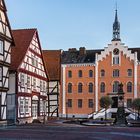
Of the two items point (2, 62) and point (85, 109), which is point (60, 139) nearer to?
point (2, 62)

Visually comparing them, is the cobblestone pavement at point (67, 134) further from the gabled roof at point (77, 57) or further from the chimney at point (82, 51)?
the chimney at point (82, 51)

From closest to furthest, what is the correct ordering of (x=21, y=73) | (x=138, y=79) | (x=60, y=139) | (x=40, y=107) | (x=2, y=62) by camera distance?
(x=60, y=139), (x=2, y=62), (x=21, y=73), (x=40, y=107), (x=138, y=79)

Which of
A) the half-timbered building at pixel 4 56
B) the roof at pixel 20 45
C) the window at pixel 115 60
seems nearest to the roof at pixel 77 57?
the window at pixel 115 60

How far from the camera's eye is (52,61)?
68.4 meters

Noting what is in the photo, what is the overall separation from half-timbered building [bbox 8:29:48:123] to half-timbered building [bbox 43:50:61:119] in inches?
253

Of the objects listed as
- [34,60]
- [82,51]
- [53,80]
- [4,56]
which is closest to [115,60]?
[82,51]

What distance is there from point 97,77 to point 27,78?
24264mm

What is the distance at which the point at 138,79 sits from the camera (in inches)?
2625

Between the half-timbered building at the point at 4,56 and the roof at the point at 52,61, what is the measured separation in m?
24.2

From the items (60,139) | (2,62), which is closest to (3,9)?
(2,62)

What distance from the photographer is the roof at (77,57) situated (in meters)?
69.3

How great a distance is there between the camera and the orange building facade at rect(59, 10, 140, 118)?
66938 mm

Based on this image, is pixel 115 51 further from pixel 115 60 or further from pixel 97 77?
pixel 97 77

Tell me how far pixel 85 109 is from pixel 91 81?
5026 mm
